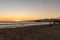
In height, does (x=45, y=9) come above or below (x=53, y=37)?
above

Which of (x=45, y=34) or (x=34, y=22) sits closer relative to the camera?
(x=45, y=34)

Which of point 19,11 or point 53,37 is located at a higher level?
point 19,11

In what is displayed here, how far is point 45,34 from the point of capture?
1.45 meters

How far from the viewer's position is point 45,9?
1.93 metres

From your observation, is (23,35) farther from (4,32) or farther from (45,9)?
(45,9)

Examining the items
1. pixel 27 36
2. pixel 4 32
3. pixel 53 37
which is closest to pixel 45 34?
pixel 53 37

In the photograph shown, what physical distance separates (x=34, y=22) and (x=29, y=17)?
10cm

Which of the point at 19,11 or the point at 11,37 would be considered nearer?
the point at 11,37

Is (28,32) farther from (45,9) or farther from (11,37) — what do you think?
(45,9)

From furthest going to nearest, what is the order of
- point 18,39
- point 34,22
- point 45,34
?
point 34,22, point 45,34, point 18,39

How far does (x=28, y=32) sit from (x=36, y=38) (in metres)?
0.14

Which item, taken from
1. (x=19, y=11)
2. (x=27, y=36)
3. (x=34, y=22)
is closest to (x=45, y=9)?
(x=34, y=22)

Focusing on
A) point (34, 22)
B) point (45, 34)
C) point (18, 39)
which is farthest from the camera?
point (34, 22)

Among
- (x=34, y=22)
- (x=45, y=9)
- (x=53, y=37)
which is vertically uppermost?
(x=45, y=9)
